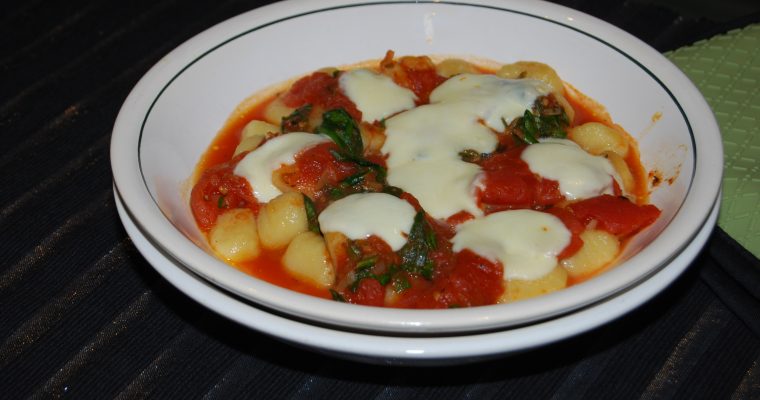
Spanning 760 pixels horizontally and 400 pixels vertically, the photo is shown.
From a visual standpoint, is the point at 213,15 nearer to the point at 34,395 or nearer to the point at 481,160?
the point at 481,160

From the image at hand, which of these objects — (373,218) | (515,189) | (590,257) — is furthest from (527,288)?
(373,218)

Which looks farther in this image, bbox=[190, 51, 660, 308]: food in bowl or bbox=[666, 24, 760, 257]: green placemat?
bbox=[666, 24, 760, 257]: green placemat

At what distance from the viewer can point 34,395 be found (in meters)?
2.79

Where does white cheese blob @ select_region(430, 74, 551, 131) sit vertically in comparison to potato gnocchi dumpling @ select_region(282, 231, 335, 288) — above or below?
above

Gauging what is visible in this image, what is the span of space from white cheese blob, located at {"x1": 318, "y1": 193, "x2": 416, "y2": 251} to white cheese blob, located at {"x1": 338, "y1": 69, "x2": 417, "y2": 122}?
658mm

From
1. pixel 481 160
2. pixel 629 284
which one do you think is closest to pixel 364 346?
pixel 629 284

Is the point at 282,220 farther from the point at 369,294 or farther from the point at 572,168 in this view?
the point at 572,168

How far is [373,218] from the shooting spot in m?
2.76

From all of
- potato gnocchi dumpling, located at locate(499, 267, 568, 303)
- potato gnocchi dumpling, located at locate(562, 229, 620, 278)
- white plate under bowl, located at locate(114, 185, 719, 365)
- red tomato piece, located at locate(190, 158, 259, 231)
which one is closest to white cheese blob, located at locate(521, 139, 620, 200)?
potato gnocchi dumpling, located at locate(562, 229, 620, 278)

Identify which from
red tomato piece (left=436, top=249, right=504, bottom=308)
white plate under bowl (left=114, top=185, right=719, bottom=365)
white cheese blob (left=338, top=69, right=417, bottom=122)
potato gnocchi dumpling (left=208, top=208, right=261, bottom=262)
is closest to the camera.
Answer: white plate under bowl (left=114, top=185, right=719, bottom=365)

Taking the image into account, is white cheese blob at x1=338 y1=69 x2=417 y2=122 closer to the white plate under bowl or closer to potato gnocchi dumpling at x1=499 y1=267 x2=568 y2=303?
potato gnocchi dumpling at x1=499 y1=267 x2=568 y2=303

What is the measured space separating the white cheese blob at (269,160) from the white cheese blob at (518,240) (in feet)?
2.31

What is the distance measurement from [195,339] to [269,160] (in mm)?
704

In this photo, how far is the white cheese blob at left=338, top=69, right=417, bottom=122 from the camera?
344 cm
